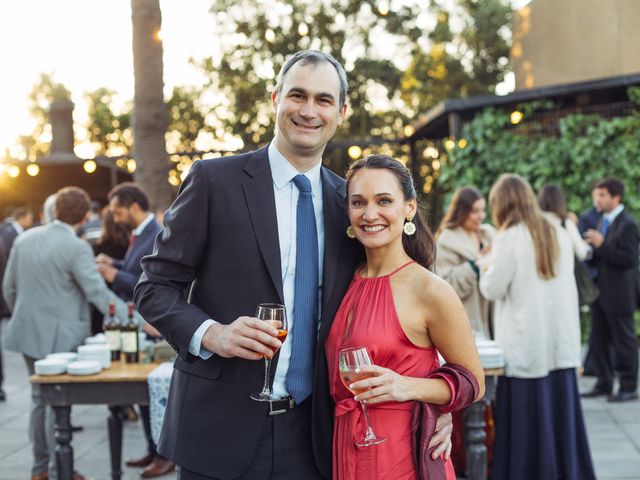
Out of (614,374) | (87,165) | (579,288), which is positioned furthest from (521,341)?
(87,165)

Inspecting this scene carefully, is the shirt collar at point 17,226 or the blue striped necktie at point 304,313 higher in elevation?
the shirt collar at point 17,226

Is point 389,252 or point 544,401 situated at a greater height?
point 389,252

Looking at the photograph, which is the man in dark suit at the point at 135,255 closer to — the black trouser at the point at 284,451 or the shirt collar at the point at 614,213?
the black trouser at the point at 284,451

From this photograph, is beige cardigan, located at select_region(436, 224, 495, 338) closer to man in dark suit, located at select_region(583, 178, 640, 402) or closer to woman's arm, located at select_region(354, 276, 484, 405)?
man in dark suit, located at select_region(583, 178, 640, 402)

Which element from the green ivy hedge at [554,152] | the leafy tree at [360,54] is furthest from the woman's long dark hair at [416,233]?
the leafy tree at [360,54]

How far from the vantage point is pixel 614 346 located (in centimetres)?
696

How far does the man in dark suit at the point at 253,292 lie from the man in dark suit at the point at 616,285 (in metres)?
5.28

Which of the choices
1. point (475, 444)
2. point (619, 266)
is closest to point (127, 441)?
point (475, 444)

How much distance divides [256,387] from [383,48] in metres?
21.4

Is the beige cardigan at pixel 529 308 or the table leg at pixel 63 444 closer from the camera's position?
the table leg at pixel 63 444

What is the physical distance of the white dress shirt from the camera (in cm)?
221

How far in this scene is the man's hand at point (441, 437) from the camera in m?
2.18

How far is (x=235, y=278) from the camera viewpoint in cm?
215

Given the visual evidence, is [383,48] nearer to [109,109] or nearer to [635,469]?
[109,109]
